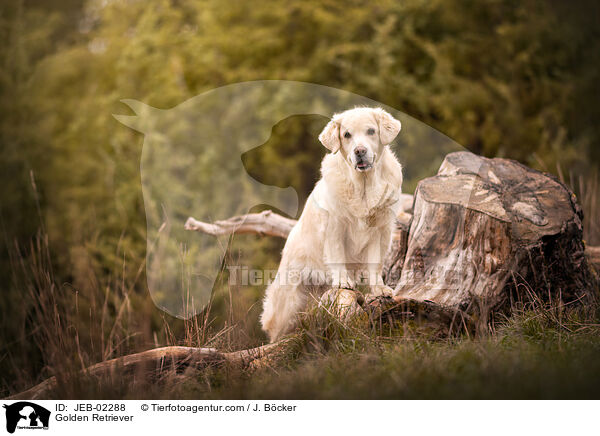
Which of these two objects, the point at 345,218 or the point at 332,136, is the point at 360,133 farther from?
the point at 345,218

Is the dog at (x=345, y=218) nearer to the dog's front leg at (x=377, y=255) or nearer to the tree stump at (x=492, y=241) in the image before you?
the dog's front leg at (x=377, y=255)

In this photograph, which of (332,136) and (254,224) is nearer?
(332,136)

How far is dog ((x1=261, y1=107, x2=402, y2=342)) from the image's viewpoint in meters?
3.82

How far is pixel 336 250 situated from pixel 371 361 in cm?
107

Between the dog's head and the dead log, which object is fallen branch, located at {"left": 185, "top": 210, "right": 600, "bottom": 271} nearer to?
the dog's head

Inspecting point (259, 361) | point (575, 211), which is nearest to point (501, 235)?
point (575, 211)

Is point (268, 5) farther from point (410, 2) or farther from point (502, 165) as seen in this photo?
point (502, 165)

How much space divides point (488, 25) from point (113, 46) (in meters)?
9.77

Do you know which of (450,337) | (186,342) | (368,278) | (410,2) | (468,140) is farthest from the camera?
(410,2)

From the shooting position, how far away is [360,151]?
144 inches

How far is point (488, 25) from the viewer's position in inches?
497

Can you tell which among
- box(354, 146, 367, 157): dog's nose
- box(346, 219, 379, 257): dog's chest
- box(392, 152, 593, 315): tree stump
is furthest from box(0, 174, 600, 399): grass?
box(354, 146, 367, 157): dog's nose
